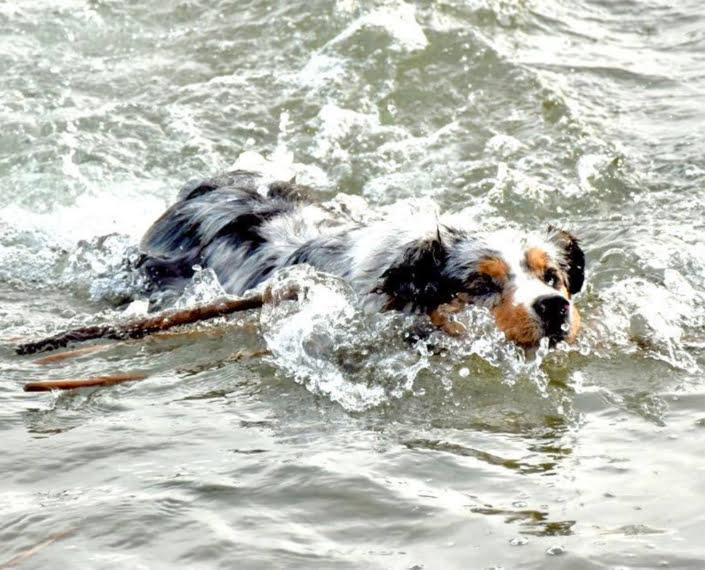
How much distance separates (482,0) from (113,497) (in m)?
7.95

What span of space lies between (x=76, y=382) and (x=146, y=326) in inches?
36.4

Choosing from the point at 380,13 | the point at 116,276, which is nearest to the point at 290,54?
the point at 380,13

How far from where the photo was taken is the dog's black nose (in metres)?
5.68

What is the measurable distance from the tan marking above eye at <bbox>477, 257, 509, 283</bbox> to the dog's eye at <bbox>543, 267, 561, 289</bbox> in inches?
9.2

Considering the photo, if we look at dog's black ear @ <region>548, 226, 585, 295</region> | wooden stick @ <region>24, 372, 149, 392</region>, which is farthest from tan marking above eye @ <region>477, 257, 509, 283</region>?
wooden stick @ <region>24, 372, 149, 392</region>

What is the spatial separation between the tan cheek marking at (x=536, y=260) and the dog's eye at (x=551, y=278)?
4 cm

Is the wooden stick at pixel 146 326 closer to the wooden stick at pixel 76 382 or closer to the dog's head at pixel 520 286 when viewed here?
the wooden stick at pixel 76 382

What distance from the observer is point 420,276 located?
19.8 feet

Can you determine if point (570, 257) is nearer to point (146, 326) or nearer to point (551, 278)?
point (551, 278)

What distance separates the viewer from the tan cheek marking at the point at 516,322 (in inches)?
225

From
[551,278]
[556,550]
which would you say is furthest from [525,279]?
[556,550]

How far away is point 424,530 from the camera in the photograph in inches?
155

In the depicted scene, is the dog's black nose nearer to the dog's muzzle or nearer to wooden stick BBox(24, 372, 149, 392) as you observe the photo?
the dog's muzzle

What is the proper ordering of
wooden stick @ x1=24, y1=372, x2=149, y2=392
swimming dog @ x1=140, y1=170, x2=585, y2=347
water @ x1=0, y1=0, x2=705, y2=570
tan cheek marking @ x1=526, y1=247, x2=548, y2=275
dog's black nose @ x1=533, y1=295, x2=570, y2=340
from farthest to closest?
tan cheek marking @ x1=526, y1=247, x2=548, y2=275
swimming dog @ x1=140, y1=170, x2=585, y2=347
dog's black nose @ x1=533, y1=295, x2=570, y2=340
wooden stick @ x1=24, y1=372, x2=149, y2=392
water @ x1=0, y1=0, x2=705, y2=570
